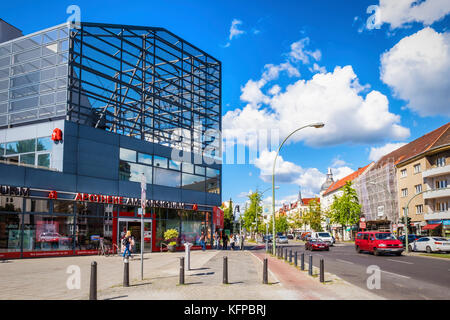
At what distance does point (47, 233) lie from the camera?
22703 millimetres

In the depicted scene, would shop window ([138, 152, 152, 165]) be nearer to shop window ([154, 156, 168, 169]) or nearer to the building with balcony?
shop window ([154, 156, 168, 169])

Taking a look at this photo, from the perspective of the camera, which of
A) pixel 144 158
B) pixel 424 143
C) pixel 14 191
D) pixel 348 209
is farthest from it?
pixel 348 209

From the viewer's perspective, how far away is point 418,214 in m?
51.2

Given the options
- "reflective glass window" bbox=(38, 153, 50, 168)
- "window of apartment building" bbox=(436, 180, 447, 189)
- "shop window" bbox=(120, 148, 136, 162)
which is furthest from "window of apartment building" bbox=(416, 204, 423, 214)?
"reflective glass window" bbox=(38, 153, 50, 168)

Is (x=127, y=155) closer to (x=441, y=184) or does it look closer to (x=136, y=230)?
(x=136, y=230)

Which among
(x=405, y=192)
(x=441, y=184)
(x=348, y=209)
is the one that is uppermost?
(x=441, y=184)

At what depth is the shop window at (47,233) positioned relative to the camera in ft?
71.5

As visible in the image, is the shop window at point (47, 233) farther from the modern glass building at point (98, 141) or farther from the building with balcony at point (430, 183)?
the building with balcony at point (430, 183)

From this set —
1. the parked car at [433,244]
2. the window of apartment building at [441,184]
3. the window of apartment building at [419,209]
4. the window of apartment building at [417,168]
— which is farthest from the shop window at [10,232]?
the window of apartment building at [417,168]

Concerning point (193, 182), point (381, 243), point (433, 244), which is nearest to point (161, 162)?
point (193, 182)

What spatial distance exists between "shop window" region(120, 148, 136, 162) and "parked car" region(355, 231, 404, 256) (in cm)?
1854

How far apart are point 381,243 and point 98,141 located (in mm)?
20798

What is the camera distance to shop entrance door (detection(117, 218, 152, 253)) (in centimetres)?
2733
